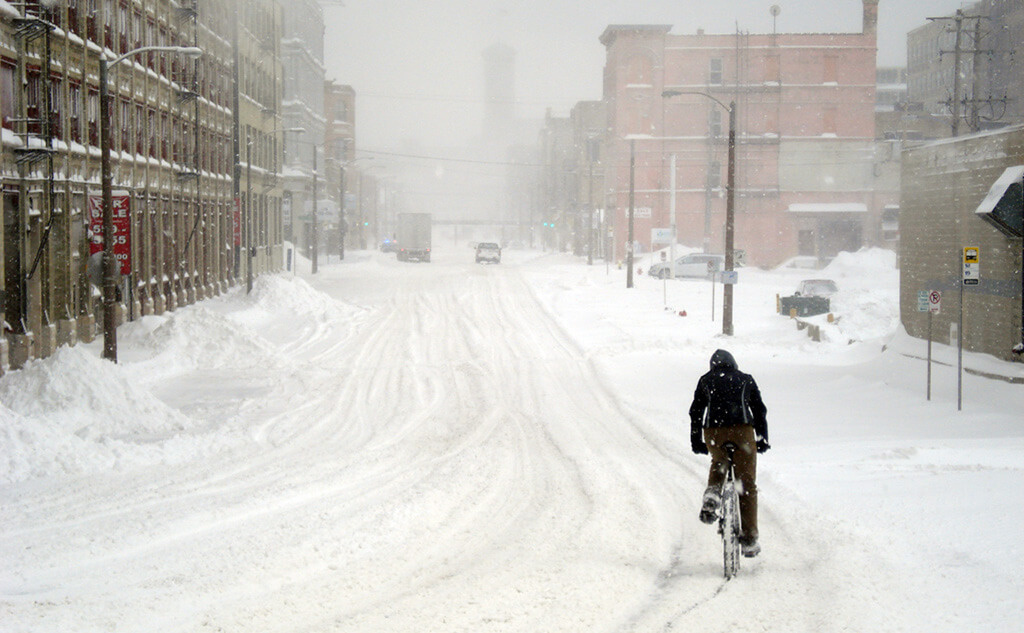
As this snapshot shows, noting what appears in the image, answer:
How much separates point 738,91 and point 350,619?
76.2 meters

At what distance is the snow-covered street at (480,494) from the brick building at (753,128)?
183ft

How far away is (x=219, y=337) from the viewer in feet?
84.8

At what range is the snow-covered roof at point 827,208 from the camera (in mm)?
81312

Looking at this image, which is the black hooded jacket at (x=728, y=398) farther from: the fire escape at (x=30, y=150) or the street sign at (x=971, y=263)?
the fire escape at (x=30, y=150)

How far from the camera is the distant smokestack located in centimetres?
8006

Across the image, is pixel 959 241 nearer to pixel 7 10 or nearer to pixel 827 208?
pixel 7 10

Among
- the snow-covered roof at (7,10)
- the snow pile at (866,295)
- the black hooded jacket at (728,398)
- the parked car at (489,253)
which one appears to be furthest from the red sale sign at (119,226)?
the parked car at (489,253)

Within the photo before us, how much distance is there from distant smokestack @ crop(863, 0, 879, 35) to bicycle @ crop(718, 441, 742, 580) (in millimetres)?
78048

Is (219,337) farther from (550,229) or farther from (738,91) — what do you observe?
(550,229)

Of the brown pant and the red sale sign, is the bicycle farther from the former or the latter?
the red sale sign

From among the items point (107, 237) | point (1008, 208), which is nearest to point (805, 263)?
point (1008, 208)

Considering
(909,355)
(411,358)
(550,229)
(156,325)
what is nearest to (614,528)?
(909,355)

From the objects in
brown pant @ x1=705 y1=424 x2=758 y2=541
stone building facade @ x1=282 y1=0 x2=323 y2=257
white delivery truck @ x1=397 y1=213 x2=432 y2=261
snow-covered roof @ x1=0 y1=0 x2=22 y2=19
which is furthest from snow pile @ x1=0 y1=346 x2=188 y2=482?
white delivery truck @ x1=397 y1=213 x2=432 y2=261

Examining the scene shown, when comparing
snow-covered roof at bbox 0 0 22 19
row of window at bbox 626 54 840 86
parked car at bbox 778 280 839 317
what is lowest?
parked car at bbox 778 280 839 317
